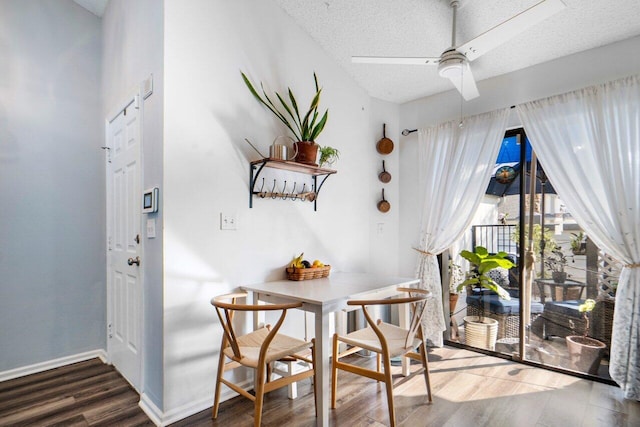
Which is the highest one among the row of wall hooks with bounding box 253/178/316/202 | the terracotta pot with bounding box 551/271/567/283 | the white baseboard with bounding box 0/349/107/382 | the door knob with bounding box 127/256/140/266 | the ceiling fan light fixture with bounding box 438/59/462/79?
the ceiling fan light fixture with bounding box 438/59/462/79

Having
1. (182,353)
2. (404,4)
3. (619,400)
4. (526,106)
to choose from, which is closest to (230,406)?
(182,353)

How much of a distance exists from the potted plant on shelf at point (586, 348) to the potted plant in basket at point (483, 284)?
1.77ft

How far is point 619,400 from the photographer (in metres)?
2.26

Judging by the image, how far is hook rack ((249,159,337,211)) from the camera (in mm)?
2457

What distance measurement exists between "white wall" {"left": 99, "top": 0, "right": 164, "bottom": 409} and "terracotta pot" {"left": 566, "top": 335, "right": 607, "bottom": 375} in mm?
3008

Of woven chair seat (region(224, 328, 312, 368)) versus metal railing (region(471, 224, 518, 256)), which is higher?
metal railing (region(471, 224, 518, 256))

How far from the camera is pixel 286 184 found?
9.00ft

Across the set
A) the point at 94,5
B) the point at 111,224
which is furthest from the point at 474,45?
the point at 94,5

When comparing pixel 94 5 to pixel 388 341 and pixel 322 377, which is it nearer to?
pixel 322 377

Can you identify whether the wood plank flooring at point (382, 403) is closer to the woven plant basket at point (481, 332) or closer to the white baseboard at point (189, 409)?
the white baseboard at point (189, 409)

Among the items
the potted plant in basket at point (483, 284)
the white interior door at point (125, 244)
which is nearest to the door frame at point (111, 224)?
the white interior door at point (125, 244)

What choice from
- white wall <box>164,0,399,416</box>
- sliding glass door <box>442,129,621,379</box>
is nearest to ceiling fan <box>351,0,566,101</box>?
white wall <box>164,0,399,416</box>

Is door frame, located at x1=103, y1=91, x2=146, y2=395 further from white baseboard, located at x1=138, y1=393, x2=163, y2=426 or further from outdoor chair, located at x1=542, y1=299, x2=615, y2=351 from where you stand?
outdoor chair, located at x1=542, y1=299, x2=615, y2=351

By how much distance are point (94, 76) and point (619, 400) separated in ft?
15.9
